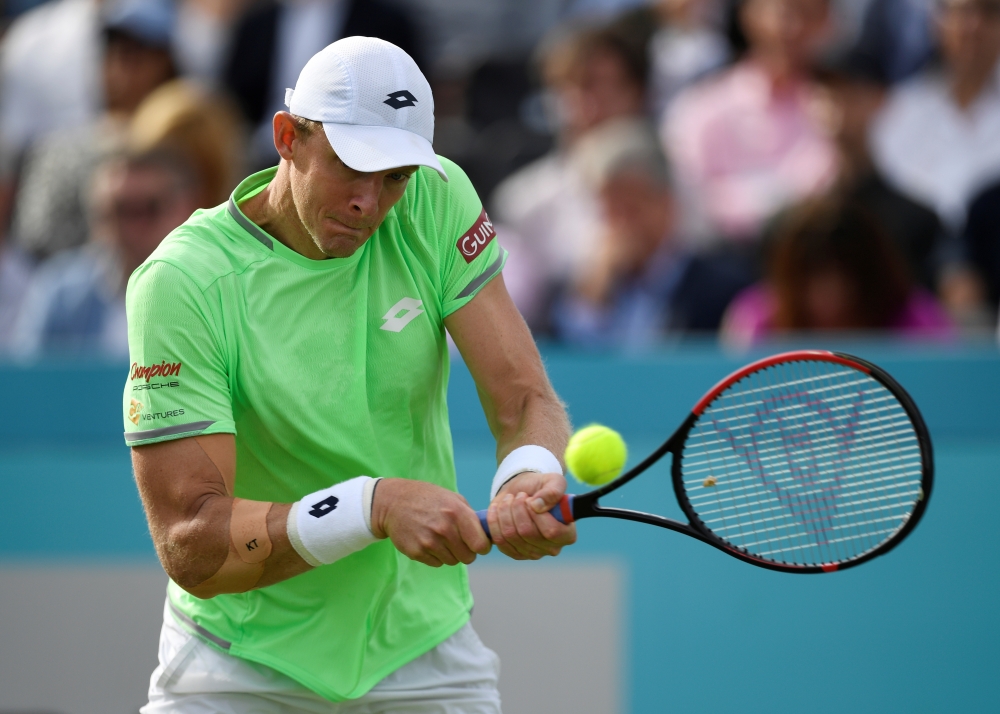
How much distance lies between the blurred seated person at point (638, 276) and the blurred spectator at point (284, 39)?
1.66 metres

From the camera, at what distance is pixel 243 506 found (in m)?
2.49

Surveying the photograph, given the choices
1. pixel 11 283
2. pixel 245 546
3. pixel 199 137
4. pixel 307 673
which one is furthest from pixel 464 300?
pixel 11 283

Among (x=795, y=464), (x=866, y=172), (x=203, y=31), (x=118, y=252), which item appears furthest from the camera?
(x=203, y=31)

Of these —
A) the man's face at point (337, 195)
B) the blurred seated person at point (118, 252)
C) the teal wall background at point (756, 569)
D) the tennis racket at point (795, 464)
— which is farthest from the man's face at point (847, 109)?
the man's face at point (337, 195)

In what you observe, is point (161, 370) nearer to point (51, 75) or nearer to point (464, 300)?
point (464, 300)

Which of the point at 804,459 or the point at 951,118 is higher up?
the point at 951,118

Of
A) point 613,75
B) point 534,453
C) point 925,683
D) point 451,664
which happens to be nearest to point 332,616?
point 451,664

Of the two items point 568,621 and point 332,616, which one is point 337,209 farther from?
point 568,621

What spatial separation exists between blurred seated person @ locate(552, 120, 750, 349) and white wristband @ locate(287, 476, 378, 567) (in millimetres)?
2986

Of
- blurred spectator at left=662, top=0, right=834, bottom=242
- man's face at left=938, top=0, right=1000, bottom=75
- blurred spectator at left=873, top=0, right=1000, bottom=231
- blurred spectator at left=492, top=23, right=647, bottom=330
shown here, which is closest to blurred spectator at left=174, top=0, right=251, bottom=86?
blurred spectator at left=492, top=23, right=647, bottom=330

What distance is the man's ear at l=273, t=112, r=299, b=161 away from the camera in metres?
2.57

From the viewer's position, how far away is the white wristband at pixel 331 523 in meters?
2.46

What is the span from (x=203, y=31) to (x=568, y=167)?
7.74 ft

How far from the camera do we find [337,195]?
2516 mm
